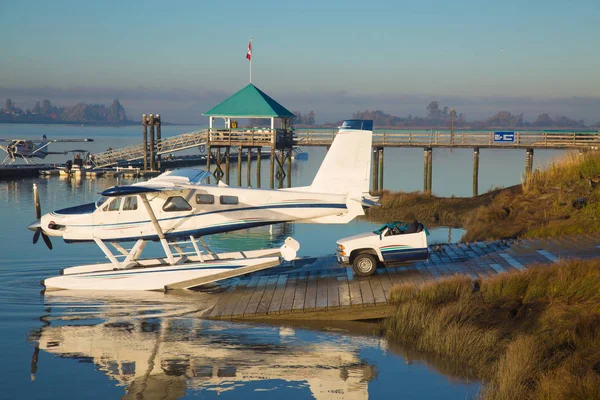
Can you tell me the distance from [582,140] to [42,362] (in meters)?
40.9

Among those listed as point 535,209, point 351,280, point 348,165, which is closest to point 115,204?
point 348,165

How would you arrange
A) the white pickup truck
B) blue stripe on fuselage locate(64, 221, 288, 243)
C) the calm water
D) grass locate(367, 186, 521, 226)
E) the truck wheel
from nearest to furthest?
the calm water < the white pickup truck < the truck wheel < blue stripe on fuselage locate(64, 221, 288, 243) < grass locate(367, 186, 521, 226)

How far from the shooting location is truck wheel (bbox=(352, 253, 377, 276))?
18.3m

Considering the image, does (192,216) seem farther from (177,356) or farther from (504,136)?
(504,136)

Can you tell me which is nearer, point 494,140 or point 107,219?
point 107,219

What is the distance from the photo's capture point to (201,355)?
585 inches

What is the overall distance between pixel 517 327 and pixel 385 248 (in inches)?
178

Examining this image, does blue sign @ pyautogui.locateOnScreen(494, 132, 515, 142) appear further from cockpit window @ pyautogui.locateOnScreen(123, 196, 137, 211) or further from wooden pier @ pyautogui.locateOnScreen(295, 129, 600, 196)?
cockpit window @ pyautogui.locateOnScreen(123, 196, 137, 211)

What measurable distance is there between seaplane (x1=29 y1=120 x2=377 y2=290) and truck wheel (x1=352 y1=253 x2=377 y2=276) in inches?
82.4

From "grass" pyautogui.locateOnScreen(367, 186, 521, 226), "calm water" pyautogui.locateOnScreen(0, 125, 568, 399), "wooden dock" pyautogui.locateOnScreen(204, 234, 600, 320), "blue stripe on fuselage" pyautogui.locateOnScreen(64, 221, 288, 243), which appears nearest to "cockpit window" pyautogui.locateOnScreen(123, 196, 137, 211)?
"blue stripe on fuselage" pyautogui.locateOnScreen(64, 221, 288, 243)

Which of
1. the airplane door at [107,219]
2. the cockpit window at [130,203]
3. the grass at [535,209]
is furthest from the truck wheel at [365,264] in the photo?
the grass at [535,209]

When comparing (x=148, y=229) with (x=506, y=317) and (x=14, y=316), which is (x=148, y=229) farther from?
(x=506, y=317)

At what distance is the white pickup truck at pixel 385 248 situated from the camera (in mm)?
17953

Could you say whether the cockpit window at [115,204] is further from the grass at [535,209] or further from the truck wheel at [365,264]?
the grass at [535,209]
